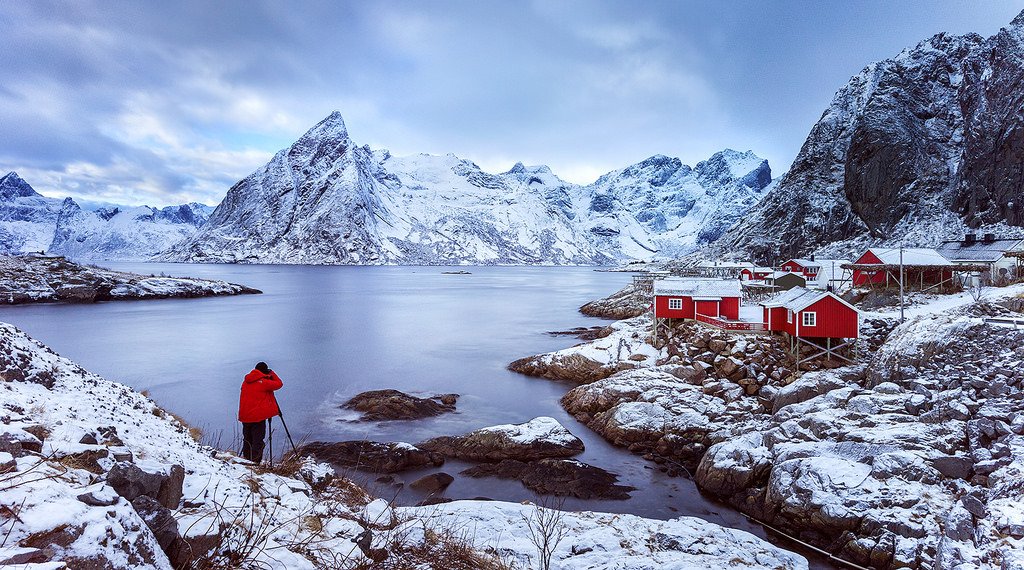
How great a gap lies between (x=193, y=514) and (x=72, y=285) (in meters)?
101

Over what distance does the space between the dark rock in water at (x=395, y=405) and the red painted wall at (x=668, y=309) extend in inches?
661

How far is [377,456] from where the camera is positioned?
18.3m

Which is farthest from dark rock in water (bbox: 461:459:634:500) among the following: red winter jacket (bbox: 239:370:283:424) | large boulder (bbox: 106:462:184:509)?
large boulder (bbox: 106:462:184:509)

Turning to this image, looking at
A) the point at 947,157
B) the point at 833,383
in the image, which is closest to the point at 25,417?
the point at 833,383

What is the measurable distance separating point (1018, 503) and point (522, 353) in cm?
3092

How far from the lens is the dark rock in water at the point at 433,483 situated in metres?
16.3

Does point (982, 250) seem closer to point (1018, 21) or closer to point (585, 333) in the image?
point (585, 333)

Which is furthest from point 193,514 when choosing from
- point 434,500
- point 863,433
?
point 863,433

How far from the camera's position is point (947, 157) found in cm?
9631

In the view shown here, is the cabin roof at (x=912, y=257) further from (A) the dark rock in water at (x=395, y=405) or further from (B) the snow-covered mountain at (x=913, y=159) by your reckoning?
(B) the snow-covered mountain at (x=913, y=159)

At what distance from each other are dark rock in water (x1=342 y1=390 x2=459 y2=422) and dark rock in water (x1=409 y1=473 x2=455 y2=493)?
7238 millimetres

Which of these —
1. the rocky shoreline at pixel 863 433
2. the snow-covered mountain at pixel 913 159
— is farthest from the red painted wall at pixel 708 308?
the snow-covered mountain at pixel 913 159

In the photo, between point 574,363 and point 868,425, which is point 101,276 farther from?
point 868,425

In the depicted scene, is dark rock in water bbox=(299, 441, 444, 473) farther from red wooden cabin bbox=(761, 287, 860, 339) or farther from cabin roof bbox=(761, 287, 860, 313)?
cabin roof bbox=(761, 287, 860, 313)
